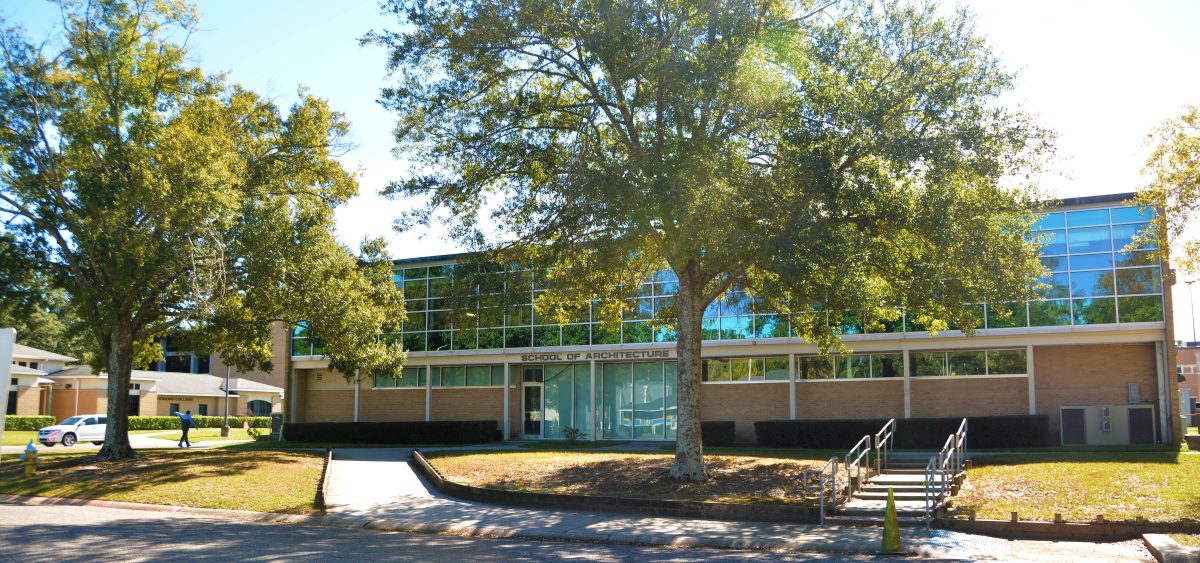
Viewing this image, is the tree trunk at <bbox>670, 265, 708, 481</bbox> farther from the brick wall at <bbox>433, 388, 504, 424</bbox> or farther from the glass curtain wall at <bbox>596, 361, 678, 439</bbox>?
the brick wall at <bbox>433, 388, 504, 424</bbox>

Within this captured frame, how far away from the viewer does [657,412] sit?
36.4 m

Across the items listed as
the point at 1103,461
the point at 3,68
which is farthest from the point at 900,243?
the point at 3,68

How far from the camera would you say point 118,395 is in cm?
2455

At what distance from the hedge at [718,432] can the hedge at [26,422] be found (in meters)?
34.5

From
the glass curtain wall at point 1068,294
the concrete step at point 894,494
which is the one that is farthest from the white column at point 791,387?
the concrete step at point 894,494

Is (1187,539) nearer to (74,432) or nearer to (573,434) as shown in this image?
(573,434)

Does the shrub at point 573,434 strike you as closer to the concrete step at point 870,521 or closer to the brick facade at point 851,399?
the brick facade at point 851,399

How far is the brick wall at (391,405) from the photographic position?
41.1 meters

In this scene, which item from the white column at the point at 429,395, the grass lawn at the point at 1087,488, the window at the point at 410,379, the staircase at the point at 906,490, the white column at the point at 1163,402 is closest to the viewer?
the grass lawn at the point at 1087,488

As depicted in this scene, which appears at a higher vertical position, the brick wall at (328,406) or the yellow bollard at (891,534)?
the brick wall at (328,406)

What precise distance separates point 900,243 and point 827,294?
2.05 metres

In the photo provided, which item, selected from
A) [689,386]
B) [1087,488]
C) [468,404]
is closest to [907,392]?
[689,386]

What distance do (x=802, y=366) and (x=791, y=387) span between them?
89 centimetres

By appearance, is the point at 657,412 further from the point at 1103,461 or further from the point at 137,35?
the point at 137,35
